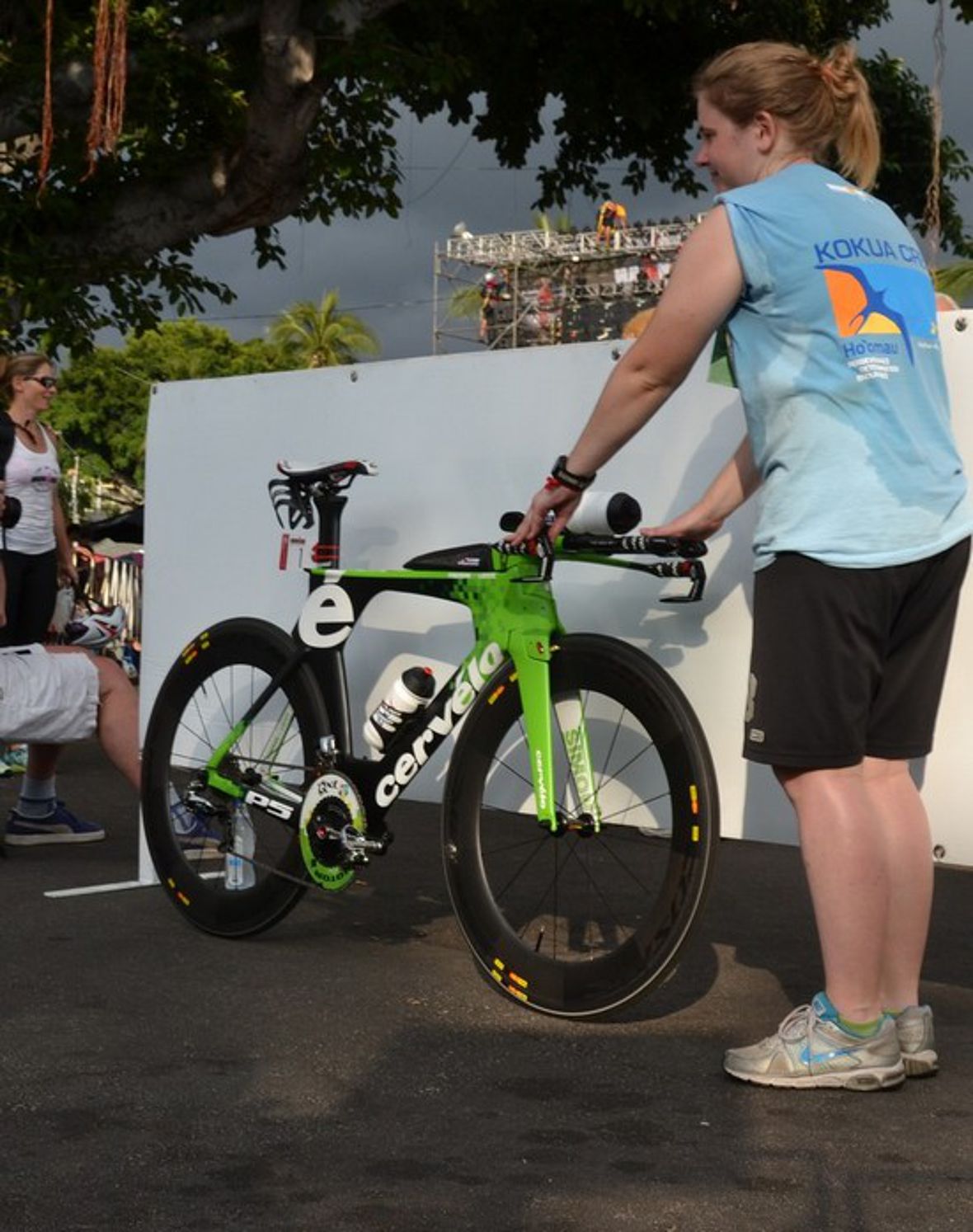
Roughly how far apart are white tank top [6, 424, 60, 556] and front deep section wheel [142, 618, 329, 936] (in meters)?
2.61

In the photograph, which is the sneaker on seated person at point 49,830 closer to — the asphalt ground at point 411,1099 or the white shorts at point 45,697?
the white shorts at point 45,697

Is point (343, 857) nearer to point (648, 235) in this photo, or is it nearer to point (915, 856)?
point (915, 856)

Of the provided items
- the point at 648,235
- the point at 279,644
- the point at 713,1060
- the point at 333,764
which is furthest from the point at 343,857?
the point at 648,235

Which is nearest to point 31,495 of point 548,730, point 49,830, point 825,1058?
point 49,830

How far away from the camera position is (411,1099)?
376 centimetres

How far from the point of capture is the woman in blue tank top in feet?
12.4

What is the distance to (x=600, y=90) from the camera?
16.0 m

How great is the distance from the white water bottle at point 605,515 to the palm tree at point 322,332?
76824mm

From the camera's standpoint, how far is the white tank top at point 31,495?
8.02 metres

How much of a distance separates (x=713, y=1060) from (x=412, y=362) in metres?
2.09

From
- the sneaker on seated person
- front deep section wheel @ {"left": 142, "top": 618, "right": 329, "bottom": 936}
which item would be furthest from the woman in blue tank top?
the sneaker on seated person

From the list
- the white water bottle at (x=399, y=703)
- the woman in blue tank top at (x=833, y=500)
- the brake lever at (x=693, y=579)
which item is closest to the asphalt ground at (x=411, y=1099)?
the woman in blue tank top at (x=833, y=500)

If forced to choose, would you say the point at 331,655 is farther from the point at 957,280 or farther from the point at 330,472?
the point at 957,280

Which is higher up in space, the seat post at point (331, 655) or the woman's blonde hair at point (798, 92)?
the woman's blonde hair at point (798, 92)
